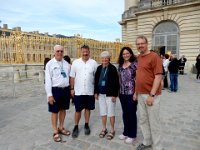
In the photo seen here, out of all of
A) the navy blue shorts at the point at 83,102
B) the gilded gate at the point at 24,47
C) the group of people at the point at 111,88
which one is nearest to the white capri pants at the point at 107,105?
the group of people at the point at 111,88

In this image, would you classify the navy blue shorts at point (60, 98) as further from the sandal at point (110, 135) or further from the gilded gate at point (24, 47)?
the gilded gate at point (24, 47)

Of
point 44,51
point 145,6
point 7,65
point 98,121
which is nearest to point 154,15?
point 145,6

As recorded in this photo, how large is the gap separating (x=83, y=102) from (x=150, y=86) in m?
1.71

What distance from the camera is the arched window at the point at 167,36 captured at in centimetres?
2277

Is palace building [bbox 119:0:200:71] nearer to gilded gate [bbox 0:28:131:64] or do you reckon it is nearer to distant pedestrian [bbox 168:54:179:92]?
distant pedestrian [bbox 168:54:179:92]

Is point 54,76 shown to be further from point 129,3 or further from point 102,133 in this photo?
point 129,3

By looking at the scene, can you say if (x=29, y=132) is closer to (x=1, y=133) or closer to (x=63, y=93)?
(x=1, y=133)

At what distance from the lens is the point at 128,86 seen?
13.6ft

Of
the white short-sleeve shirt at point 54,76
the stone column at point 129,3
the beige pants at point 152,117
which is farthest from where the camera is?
the stone column at point 129,3

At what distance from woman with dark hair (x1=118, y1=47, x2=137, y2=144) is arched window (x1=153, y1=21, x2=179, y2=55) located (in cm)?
1939

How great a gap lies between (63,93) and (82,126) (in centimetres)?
132

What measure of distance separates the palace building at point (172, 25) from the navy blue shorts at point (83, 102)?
18422 millimetres

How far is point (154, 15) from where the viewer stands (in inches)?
943

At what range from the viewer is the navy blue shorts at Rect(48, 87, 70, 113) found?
4.40m
